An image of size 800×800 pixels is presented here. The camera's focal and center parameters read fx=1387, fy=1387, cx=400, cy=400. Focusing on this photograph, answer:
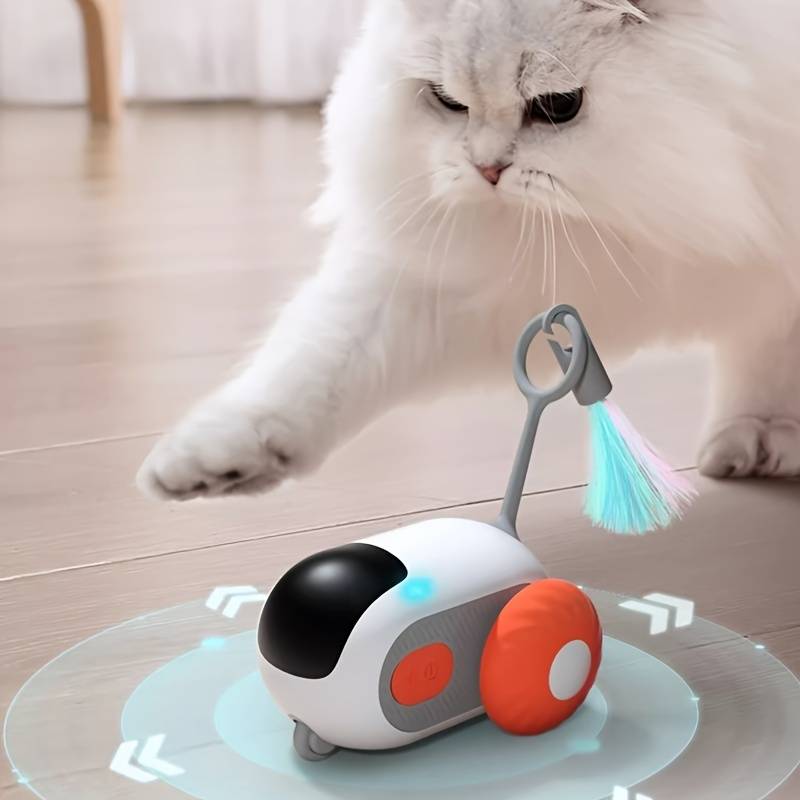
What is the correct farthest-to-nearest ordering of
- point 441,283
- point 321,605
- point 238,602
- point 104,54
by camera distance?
point 104,54 < point 441,283 < point 238,602 < point 321,605

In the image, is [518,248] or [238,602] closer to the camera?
[238,602]

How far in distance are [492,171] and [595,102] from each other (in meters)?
0.09

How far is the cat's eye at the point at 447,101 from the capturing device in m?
1.08

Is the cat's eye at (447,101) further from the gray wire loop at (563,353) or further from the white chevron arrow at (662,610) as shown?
the white chevron arrow at (662,610)

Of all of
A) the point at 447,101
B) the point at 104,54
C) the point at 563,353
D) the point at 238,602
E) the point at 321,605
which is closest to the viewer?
→ the point at 321,605

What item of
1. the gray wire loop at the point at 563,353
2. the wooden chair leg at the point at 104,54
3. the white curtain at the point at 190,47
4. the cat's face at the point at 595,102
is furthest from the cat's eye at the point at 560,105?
the white curtain at the point at 190,47

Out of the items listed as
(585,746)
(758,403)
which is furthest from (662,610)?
(758,403)

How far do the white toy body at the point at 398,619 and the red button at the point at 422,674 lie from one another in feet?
0.04

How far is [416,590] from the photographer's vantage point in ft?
2.43

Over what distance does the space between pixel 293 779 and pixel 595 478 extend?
267 millimetres

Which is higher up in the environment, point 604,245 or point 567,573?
point 604,245

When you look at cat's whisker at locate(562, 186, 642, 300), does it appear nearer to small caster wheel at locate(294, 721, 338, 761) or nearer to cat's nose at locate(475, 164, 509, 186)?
cat's nose at locate(475, 164, 509, 186)

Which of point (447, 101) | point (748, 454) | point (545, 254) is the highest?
point (447, 101)

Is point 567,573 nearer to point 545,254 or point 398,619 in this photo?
point 545,254
